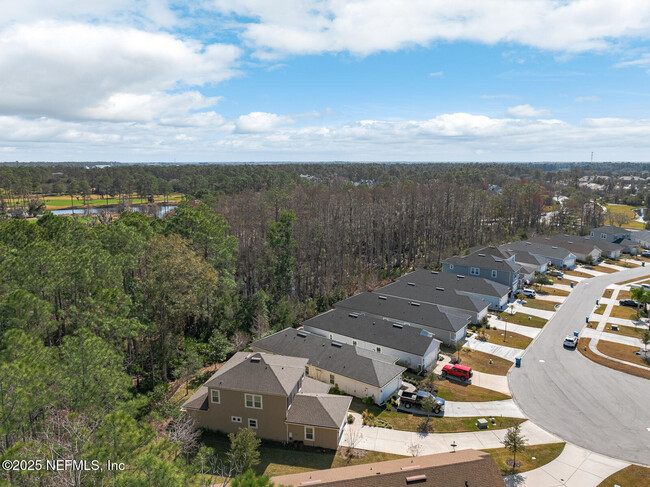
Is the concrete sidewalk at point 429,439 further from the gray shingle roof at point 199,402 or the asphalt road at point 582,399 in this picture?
the gray shingle roof at point 199,402

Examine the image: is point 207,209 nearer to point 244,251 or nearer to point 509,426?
point 244,251

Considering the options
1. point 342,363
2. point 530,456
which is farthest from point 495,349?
point 342,363

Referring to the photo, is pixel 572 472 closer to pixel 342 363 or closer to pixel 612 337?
pixel 342 363

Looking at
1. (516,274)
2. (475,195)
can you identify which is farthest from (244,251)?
(475,195)

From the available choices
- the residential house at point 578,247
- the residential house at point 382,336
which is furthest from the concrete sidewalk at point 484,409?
the residential house at point 578,247

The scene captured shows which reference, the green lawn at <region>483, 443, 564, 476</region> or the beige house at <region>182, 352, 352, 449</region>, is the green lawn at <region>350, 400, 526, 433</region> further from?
the beige house at <region>182, 352, 352, 449</region>
